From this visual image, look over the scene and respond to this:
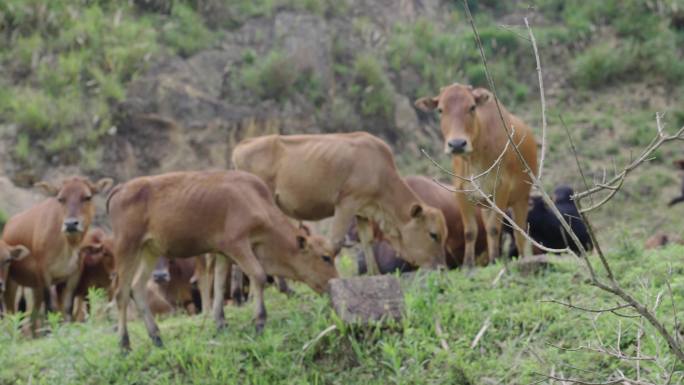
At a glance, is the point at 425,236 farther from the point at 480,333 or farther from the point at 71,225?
the point at 71,225

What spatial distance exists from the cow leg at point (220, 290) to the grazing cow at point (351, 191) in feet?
5.08

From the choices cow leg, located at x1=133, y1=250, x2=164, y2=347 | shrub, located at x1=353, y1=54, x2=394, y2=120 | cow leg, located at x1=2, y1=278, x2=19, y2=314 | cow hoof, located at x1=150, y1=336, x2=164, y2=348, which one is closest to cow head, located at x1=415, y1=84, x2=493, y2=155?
cow leg, located at x1=133, y1=250, x2=164, y2=347

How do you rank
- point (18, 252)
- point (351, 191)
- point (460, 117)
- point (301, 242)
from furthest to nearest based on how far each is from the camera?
point (18, 252)
point (351, 191)
point (460, 117)
point (301, 242)

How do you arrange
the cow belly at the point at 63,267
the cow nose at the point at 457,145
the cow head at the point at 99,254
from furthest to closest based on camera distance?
the cow head at the point at 99,254
the cow belly at the point at 63,267
the cow nose at the point at 457,145

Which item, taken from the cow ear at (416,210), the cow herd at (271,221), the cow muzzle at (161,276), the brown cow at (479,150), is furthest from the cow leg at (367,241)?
the cow muzzle at (161,276)

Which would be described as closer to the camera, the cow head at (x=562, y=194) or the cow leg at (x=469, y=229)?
the cow leg at (x=469, y=229)

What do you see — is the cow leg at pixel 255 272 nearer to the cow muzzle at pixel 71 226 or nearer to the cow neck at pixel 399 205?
the cow neck at pixel 399 205

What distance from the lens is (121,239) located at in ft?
28.8

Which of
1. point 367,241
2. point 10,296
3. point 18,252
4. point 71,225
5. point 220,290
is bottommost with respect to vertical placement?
point 10,296

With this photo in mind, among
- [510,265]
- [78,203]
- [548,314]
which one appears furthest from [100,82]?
[548,314]

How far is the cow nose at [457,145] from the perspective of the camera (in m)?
9.72

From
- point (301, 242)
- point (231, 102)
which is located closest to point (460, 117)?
point (301, 242)

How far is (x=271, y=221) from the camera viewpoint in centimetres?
913

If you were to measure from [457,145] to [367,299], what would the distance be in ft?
7.31
